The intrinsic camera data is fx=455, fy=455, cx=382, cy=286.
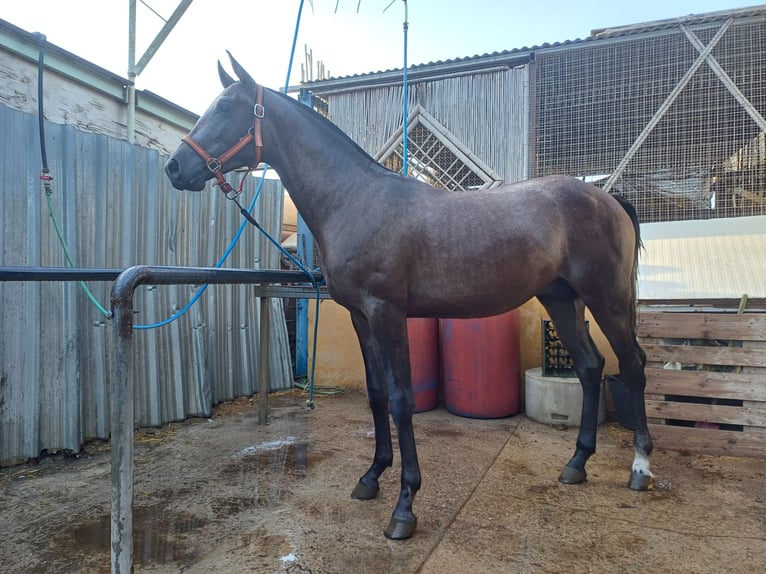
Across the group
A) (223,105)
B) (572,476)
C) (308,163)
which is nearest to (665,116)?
(572,476)

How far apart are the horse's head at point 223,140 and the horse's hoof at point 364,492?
157cm

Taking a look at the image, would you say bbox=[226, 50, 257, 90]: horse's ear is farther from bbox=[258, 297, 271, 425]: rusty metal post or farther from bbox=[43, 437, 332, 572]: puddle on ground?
bbox=[43, 437, 332, 572]: puddle on ground

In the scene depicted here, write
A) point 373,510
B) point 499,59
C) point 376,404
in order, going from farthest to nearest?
point 499,59, point 376,404, point 373,510

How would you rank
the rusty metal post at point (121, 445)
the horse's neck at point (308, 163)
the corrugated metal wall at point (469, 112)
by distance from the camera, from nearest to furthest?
the rusty metal post at point (121, 445) → the horse's neck at point (308, 163) → the corrugated metal wall at point (469, 112)

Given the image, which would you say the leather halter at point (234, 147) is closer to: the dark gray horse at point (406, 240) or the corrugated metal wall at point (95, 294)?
the dark gray horse at point (406, 240)

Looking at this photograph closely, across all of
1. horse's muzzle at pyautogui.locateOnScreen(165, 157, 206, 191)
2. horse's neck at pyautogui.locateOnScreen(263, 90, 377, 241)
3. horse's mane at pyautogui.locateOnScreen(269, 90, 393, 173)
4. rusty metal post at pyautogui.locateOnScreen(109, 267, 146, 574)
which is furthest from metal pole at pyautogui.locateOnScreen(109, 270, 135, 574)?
horse's mane at pyautogui.locateOnScreen(269, 90, 393, 173)

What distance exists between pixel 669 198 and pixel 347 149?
11.2ft

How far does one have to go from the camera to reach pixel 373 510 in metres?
2.12

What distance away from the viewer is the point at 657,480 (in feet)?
7.97

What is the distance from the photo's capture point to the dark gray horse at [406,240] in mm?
2014

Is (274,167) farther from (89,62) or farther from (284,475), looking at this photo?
(89,62)

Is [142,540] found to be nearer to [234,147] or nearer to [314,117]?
[234,147]

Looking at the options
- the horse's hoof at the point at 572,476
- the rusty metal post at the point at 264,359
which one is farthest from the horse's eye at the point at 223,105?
the horse's hoof at the point at 572,476

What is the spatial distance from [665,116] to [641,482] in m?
3.44
